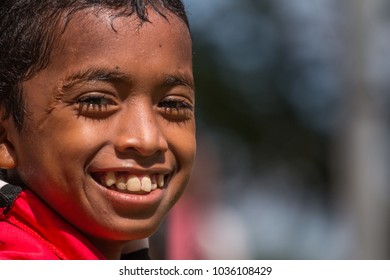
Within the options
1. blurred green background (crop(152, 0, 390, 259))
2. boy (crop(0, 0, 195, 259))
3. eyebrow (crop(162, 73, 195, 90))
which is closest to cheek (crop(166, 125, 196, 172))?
boy (crop(0, 0, 195, 259))

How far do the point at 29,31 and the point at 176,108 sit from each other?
0.39 meters

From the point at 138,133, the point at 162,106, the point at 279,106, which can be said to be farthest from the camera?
the point at 279,106

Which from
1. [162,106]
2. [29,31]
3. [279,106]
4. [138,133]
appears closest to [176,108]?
[162,106]

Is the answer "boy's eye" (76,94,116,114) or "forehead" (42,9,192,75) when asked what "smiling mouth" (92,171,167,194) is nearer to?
"boy's eye" (76,94,116,114)

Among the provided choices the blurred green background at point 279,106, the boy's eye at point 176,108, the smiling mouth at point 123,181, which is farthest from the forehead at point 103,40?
the blurred green background at point 279,106

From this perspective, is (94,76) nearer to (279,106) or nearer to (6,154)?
(6,154)

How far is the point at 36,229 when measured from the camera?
2625mm

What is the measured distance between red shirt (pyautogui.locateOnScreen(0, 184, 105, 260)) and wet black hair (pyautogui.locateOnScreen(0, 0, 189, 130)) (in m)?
0.17

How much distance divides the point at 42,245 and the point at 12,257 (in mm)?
73

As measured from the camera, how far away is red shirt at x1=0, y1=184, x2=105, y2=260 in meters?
2.60

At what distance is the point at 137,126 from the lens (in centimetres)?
256

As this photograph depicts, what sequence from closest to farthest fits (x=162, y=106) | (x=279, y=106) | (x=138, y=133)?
(x=138, y=133), (x=162, y=106), (x=279, y=106)

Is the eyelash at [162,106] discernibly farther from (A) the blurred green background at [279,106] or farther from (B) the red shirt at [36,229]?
(A) the blurred green background at [279,106]
